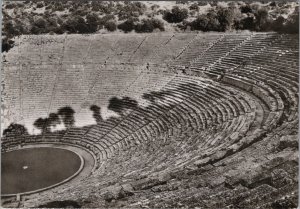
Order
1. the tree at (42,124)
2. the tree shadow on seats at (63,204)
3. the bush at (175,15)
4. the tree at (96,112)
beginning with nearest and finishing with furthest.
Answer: the tree shadow on seats at (63,204) → the tree at (42,124) → the tree at (96,112) → the bush at (175,15)

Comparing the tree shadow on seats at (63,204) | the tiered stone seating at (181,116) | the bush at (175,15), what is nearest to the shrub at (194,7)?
the bush at (175,15)

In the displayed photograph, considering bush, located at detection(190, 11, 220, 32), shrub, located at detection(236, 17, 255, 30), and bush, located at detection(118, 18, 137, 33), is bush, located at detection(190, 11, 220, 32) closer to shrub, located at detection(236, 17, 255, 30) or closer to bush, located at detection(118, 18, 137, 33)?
shrub, located at detection(236, 17, 255, 30)

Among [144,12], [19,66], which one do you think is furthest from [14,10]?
[144,12]

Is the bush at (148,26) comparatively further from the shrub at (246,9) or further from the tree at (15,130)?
the tree at (15,130)

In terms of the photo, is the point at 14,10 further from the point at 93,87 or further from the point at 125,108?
the point at 125,108

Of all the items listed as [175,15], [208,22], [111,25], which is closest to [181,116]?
[208,22]

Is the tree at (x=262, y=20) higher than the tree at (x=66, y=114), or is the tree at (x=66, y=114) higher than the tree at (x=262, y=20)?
the tree at (x=262, y=20)
